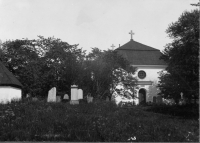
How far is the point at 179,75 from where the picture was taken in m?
14.6

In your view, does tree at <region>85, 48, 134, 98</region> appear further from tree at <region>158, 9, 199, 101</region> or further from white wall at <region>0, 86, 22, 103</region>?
tree at <region>158, 9, 199, 101</region>

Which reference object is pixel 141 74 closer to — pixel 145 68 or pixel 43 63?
pixel 145 68

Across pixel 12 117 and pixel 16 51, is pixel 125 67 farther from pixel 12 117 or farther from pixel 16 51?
pixel 12 117

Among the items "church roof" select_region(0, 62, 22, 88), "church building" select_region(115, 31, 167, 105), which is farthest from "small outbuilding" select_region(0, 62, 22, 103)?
"church building" select_region(115, 31, 167, 105)

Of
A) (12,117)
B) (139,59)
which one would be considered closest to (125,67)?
(139,59)

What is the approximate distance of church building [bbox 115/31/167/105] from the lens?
117 feet

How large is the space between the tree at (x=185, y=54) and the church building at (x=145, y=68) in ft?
63.9

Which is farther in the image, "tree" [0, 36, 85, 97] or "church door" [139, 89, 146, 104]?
"church door" [139, 89, 146, 104]

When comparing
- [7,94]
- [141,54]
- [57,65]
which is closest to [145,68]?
[141,54]

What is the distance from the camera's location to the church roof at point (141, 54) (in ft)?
120

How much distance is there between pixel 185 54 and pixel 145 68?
2233 cm

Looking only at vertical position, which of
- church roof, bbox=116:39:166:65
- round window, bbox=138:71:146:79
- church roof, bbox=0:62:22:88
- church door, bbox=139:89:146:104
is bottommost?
church door, bbox=139:89:146:104

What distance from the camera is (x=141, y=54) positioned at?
37.7m

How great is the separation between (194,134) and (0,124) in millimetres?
7641
